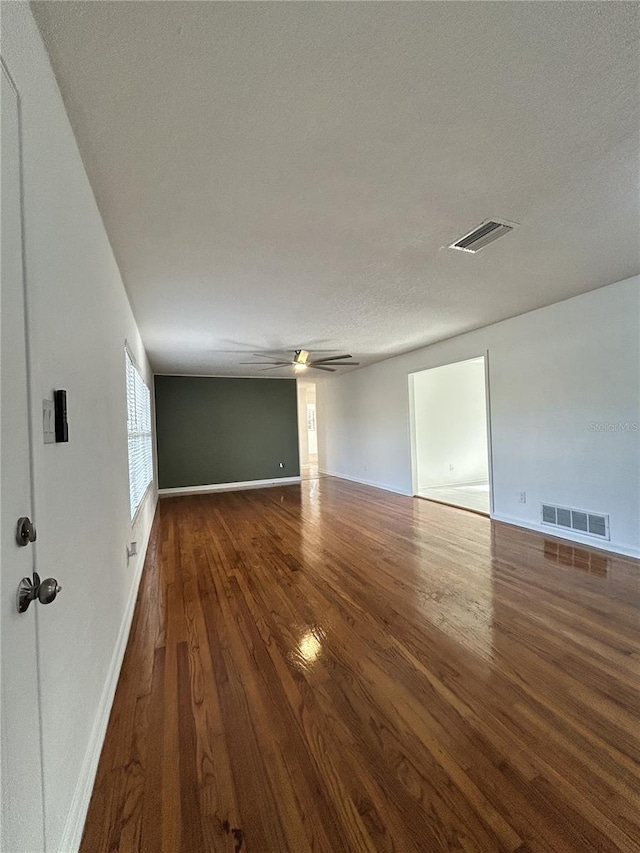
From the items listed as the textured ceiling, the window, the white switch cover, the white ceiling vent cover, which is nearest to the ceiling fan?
the window

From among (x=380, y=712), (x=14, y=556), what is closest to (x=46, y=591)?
(x=14, y=556)

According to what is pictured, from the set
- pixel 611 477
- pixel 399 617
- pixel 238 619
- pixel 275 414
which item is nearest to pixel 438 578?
pixel 399 617

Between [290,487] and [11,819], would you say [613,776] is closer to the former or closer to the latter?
[11,819]

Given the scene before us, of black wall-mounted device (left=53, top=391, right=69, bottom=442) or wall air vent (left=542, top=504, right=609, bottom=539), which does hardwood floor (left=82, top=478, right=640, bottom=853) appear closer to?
wall air vent (left=542, top=504, right=609, bottom=539)

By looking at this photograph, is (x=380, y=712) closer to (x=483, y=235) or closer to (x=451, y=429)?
(x=483, y=235)

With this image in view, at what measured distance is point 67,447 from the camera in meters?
1.29

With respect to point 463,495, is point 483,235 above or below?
above

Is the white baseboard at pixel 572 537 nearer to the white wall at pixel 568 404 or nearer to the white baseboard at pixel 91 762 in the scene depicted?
the white wall at pixel 568 404

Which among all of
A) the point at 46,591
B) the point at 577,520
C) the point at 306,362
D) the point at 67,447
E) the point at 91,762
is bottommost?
the point at 91,762

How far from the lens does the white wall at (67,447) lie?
0.99 metres

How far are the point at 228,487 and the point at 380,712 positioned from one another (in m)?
6.96

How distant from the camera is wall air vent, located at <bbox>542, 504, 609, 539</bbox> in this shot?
11.8 ft

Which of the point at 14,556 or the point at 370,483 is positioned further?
the point at 370,483

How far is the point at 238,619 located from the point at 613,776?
2012mm
